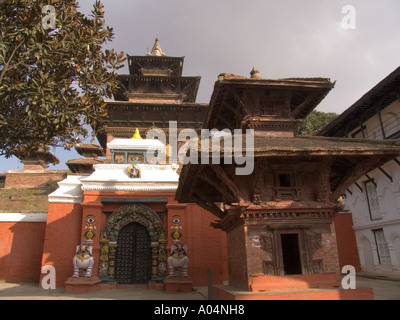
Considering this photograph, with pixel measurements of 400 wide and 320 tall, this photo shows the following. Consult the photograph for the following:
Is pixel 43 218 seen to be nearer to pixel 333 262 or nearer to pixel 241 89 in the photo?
pixel 241 89

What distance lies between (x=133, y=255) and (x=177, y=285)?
227 cm

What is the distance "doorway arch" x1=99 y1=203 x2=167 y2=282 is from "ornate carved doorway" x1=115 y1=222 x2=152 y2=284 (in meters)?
0.16

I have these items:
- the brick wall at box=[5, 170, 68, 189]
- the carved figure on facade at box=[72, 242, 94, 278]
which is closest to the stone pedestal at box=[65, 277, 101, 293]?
the carved figure on facade at box=[72, 242, 94, 278]

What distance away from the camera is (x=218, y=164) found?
7.35 meters

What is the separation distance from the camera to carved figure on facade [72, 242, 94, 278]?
466 inches

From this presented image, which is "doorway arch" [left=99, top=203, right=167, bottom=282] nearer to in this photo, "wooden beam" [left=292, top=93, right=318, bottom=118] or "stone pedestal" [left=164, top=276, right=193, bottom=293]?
"stone pedestal" [left=164, top=276, right=193, bottom=293]

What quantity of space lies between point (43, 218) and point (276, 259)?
11.3 metres

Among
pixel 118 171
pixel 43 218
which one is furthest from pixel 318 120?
pixel 43 218

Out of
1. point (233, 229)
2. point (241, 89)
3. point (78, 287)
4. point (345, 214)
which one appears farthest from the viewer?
point (345, 214)

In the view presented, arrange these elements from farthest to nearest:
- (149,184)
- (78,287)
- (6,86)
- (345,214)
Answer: (345,214) → (149,184) → (78,287) → (6,86)

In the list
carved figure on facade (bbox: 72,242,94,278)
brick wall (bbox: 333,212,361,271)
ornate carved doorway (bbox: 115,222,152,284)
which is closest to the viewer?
carved figure on facade (bbox: 72,242,94,278)

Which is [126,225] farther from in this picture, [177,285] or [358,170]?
[358,170]

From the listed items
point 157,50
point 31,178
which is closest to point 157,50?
point 157,50

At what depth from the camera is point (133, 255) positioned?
1295 centimetres
